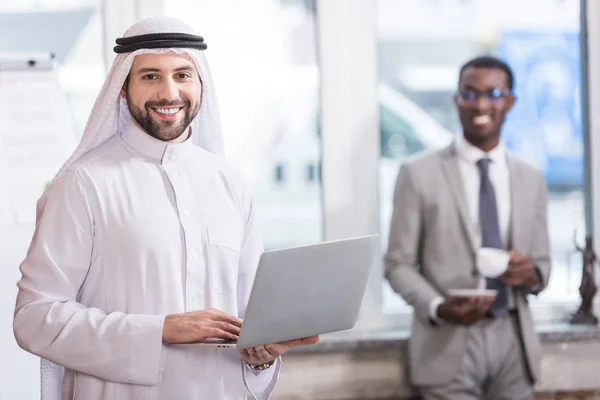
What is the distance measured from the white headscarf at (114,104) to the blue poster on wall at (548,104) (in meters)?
2.24

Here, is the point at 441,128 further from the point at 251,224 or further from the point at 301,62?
the point at 251,224

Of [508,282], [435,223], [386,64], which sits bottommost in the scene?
[508,282]

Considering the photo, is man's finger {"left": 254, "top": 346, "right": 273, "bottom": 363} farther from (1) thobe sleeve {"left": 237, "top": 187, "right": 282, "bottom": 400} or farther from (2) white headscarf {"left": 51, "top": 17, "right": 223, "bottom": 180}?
(2) white headscarf {"left": 51, "top": 17, "right": 223, "bottom": 180}

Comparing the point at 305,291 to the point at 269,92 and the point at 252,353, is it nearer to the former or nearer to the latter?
the point at 252,353

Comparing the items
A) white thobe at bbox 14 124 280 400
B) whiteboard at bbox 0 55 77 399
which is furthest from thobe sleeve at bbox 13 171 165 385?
whiteboard at bbox 0 55 77 399

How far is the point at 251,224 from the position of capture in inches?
86.1

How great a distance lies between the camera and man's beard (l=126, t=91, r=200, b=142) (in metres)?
2.04

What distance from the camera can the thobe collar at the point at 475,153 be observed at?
3451mm

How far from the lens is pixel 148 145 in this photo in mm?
2086

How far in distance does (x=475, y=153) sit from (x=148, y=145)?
172 cm

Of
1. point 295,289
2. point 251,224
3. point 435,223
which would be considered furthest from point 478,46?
point 295,289

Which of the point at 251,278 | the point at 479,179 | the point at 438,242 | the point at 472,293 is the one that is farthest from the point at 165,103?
the point at 479,179

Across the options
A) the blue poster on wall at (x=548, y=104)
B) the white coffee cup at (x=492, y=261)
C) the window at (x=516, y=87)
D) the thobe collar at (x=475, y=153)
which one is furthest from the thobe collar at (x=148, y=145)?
the blue poster on wall at (x=548, y=104)

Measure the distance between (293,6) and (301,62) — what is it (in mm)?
250
